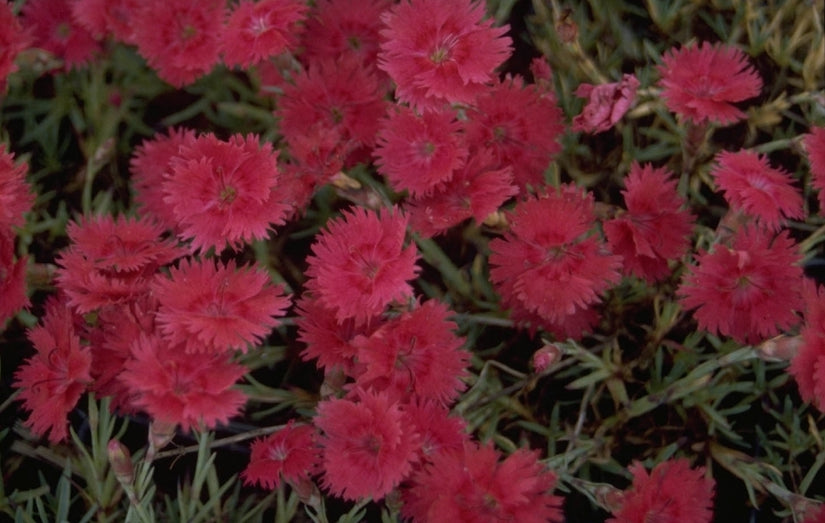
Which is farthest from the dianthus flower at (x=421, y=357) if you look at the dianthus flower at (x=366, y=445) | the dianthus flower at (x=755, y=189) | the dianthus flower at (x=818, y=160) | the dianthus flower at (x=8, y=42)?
the dianthus flower at (x=8, y=42)

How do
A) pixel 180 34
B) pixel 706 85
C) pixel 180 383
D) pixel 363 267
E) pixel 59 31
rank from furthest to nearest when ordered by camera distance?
pixel 59 31
pixel 180 34
pixel 706 85
pixel 363 267
pixel 180 383

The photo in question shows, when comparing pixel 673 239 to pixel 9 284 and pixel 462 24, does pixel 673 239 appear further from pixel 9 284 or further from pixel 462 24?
pixel 9 284

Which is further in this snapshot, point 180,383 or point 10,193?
point 10,193

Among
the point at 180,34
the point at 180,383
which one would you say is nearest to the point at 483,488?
the point at 180,383

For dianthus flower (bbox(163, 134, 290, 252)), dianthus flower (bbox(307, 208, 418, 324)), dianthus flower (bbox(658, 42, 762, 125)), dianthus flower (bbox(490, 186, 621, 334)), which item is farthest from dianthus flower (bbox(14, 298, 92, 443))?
dianthus flower (bbox(658, 42, 762, 125))

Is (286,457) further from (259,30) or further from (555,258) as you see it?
(259,30)

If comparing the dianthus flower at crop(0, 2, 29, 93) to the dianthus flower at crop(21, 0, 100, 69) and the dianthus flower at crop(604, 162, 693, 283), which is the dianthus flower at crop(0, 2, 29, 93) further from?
the dianthus flower at crop(604, 162, 693, 283)
